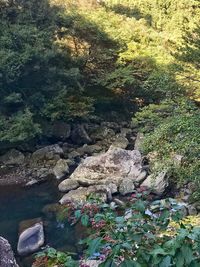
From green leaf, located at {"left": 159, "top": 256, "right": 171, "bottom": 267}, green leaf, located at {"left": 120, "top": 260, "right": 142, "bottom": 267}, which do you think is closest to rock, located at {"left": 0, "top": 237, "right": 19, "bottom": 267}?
green leaf, located at {"left": 120, "top": 260, "right": 142, "bottom": 267}

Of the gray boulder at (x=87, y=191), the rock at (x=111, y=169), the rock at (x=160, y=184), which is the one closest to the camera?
the rock at (x=160, y=184)

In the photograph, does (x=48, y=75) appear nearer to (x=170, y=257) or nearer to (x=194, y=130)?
(x=194, y=130)

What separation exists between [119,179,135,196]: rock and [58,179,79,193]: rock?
1405 mm

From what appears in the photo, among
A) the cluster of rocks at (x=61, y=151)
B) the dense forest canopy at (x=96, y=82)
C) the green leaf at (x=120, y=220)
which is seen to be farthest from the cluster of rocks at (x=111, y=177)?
the green leaf at (x=120, y=220)

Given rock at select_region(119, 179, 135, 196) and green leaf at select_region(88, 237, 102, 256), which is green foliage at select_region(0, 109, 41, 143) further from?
green leaf at select_region(88, 237, 102, 256)

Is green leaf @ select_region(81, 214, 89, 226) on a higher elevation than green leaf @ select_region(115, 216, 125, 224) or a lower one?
lower

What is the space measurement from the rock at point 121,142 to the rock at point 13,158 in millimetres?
3615

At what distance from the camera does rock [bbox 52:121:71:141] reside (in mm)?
15117

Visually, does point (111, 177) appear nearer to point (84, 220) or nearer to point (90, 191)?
point (90, 191)

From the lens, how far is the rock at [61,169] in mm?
12250

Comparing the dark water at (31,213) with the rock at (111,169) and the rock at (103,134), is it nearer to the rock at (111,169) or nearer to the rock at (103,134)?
the rock at (111,169)

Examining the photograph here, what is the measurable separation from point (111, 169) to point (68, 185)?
4.95 feet

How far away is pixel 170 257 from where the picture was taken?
5.29 feet

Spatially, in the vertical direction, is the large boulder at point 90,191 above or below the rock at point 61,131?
above
